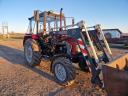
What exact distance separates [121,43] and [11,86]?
54.3ft

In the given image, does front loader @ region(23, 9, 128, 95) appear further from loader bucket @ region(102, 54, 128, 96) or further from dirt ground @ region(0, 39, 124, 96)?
dirt ground @ region(0, 39, 124, 96)

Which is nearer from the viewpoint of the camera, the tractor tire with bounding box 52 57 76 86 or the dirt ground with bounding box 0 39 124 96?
the dirt ground with bounding box 0 39 124 96

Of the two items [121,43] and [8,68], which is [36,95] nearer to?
[8,68]

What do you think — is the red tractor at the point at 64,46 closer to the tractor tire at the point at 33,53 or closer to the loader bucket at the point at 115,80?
the tractor tire at the point at 33,53

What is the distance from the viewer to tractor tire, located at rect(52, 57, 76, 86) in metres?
5.55

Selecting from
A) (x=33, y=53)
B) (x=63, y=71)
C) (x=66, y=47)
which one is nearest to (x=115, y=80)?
(x=63, y=71)

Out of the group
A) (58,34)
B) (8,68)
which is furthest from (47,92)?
(8,68)

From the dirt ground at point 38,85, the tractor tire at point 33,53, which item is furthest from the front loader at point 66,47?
the dirt ground at point 38,85

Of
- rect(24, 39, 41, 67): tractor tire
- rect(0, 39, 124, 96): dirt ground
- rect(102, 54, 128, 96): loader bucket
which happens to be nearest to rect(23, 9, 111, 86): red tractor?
rect(24, 39, 41, 67): tractor tire

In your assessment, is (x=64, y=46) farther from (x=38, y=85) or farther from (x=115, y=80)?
(x=115, y=80)

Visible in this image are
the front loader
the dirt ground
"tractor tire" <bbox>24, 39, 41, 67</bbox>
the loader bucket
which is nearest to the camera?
the loader bucket

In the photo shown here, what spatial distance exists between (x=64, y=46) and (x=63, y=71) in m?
1.31

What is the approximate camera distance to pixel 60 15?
828 cm

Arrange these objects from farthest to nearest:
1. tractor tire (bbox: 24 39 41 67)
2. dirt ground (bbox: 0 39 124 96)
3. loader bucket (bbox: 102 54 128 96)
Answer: tractor tire (bbox: 24 39 41 67) < dirt ground (bbox: 0 39 124 96) < loader bucket (bbox: 102 54 128 96)
